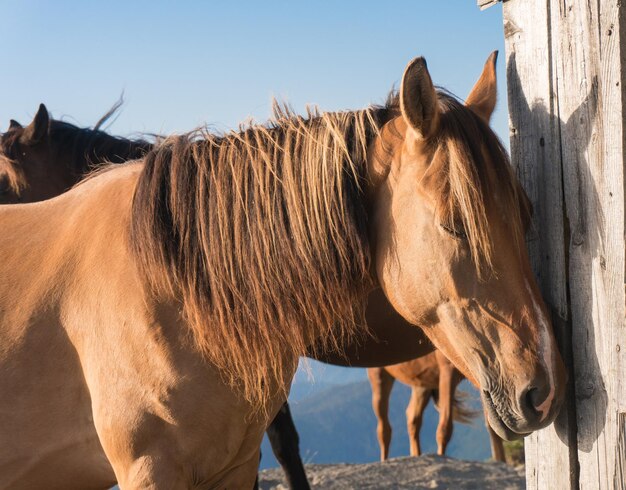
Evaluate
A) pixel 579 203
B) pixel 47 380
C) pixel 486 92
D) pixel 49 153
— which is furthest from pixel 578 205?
pixel 49 153

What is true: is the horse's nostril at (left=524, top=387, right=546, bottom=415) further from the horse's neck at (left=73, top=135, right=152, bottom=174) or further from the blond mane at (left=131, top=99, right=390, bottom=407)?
the horse's neck at (left=73, top=135, right=152, bottom=174)

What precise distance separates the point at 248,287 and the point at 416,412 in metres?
6.70

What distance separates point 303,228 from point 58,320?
95 centimetres

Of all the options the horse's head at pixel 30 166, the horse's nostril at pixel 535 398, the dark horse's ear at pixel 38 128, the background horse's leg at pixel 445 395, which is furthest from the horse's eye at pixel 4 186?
the background horse's leg at pixel 445 395

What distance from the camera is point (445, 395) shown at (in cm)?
765

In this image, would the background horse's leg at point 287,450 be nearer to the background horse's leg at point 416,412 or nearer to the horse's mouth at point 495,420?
the horse's mouth at point 495,420

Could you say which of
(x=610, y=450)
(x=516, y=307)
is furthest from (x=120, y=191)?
(x=610, y=450)

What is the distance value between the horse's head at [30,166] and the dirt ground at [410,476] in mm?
2675

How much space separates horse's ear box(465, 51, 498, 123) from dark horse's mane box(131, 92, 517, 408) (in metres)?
0.26

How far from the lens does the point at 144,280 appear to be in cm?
264

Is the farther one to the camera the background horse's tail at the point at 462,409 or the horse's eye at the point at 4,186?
the background horse's tail at the point at 462,409

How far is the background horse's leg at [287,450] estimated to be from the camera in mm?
4465

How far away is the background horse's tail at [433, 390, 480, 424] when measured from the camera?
29.7ft

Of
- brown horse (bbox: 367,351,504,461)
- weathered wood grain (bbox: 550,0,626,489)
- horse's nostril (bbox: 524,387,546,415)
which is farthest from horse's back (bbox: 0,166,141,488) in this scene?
brown horse (bbox: 367,351,504,461)
